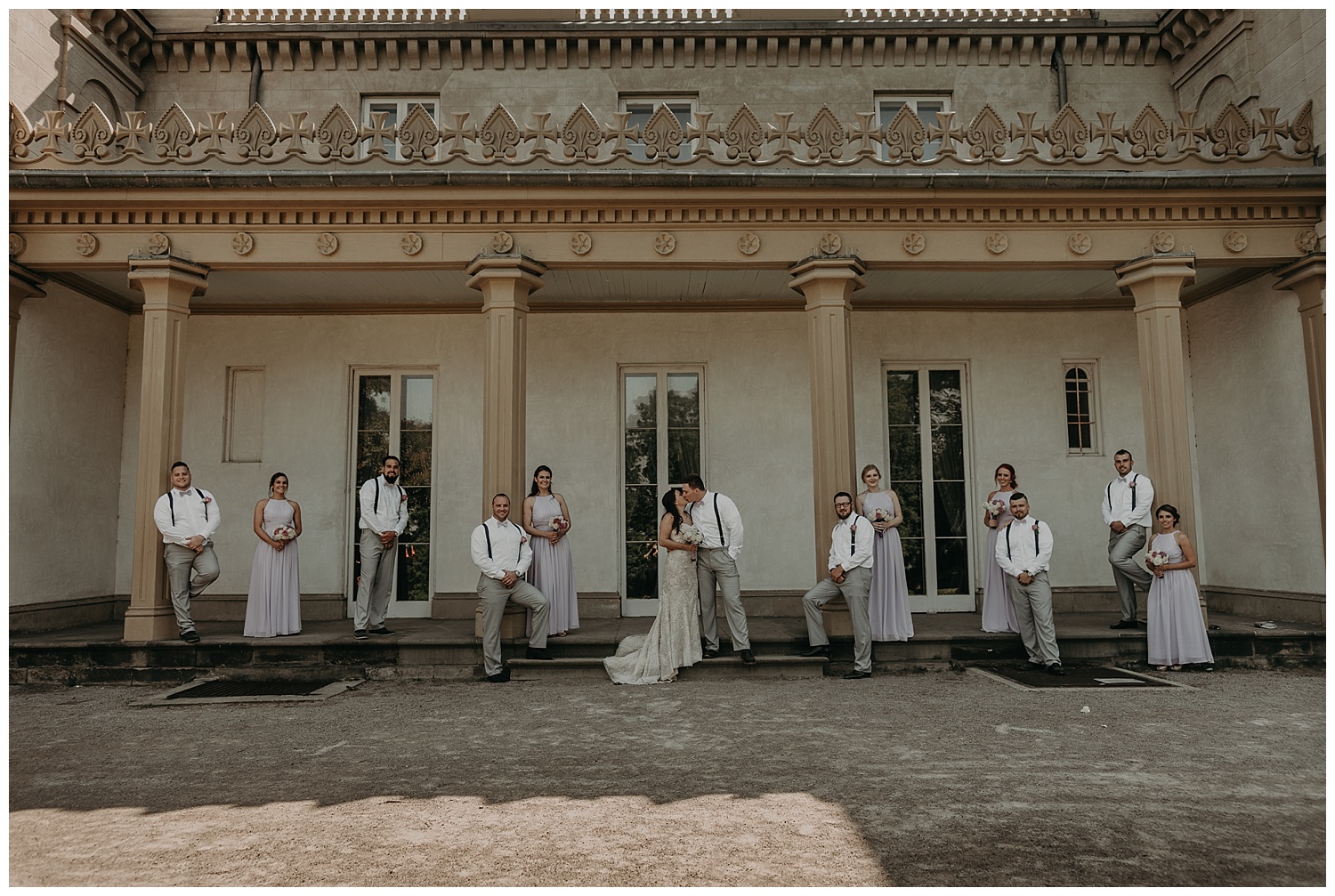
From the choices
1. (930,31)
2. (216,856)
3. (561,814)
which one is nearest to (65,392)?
(216,856)

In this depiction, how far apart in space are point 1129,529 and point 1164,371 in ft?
5.32

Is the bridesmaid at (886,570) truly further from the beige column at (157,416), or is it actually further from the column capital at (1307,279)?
the beige column at (157,416)

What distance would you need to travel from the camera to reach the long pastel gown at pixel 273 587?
8.47 m

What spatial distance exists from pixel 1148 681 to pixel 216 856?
22.8 feet

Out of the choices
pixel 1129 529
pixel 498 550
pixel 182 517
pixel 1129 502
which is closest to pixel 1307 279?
pixel 1129 502

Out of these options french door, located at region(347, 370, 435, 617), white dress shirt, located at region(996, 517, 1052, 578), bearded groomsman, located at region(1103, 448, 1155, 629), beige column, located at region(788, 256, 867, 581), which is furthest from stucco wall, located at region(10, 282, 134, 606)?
bearded groomsman, located at region(1103, 448, 1155, 629)

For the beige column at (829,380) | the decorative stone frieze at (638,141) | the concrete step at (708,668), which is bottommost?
the concrete step at (708,668)

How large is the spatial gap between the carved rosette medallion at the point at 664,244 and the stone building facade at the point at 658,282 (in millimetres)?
46

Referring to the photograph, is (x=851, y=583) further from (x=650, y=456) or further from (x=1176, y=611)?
(x=650, y=456)

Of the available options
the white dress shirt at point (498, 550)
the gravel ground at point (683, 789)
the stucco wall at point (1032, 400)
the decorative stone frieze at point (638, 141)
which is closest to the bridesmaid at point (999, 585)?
the stucco wall at point (1032, 400)

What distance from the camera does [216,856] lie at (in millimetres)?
3652

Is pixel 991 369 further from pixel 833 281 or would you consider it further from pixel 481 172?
pixel 481 172

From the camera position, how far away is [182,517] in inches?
320

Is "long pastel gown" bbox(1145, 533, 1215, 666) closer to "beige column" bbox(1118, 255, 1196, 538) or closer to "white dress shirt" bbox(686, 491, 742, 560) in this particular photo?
"beige column" bbox(1118, 255, 1196, 538)
